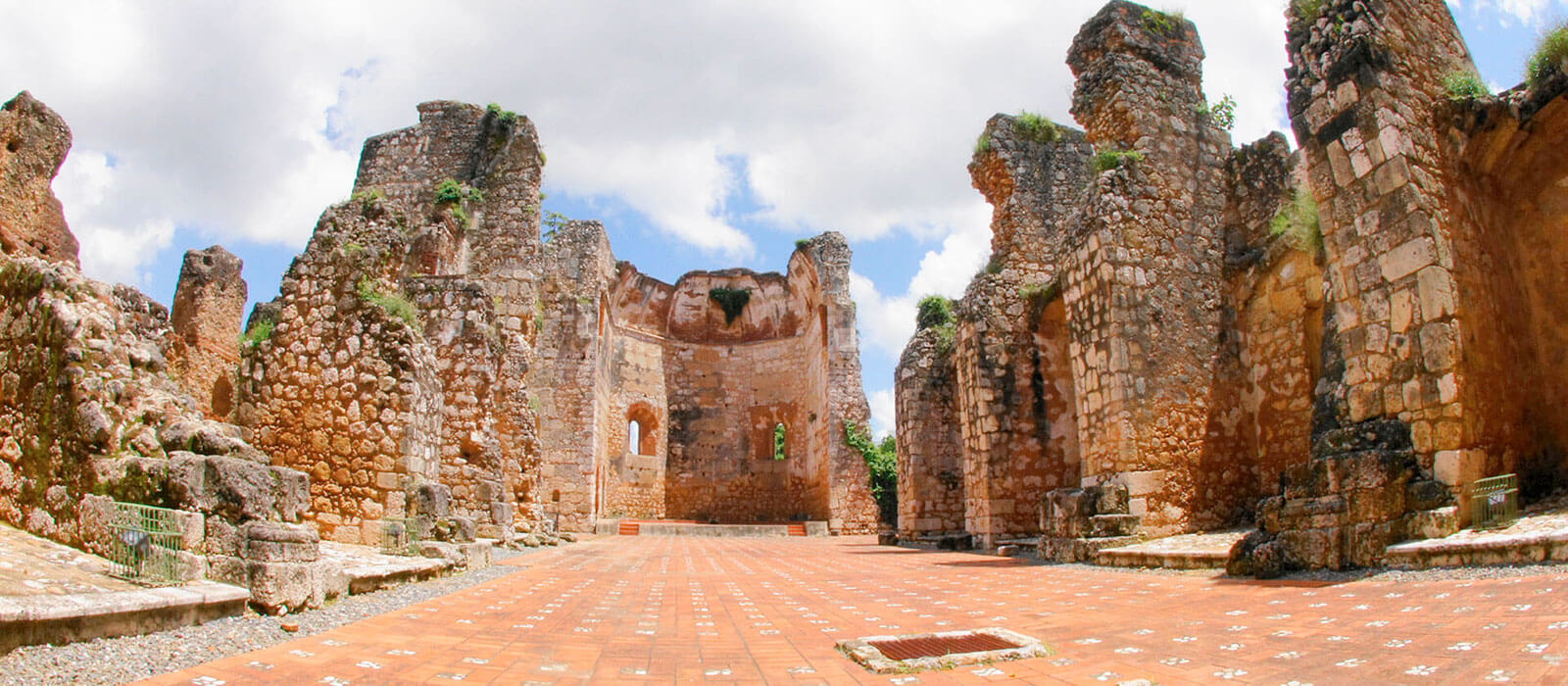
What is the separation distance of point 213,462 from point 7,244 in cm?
1509

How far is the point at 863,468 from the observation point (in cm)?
2358

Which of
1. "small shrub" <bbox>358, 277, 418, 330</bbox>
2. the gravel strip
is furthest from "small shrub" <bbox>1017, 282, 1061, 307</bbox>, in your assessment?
the gravel strip

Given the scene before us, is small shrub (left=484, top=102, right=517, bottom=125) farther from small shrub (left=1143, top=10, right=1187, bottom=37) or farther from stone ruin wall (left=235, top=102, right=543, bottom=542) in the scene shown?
small shrub (left=1143, top=10, right=1187, bottom=37)

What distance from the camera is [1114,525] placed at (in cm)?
945

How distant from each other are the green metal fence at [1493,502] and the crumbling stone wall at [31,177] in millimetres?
21114

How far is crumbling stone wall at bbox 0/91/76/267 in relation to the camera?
15863mm

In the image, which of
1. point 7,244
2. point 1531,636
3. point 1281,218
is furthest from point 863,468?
point 1531,636

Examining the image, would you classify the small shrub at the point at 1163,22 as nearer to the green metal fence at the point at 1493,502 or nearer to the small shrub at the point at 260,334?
the green metal fence at the point at 1493,502

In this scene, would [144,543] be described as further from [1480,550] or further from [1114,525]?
[1114,525]

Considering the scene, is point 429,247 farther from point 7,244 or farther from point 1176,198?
point 1176,198

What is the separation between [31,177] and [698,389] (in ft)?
59.9

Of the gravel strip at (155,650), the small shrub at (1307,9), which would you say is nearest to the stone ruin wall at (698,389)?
the small shrub at (1307,9)

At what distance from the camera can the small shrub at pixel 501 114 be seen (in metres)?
17.5

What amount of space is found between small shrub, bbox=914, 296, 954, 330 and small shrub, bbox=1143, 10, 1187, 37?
7.00 m
